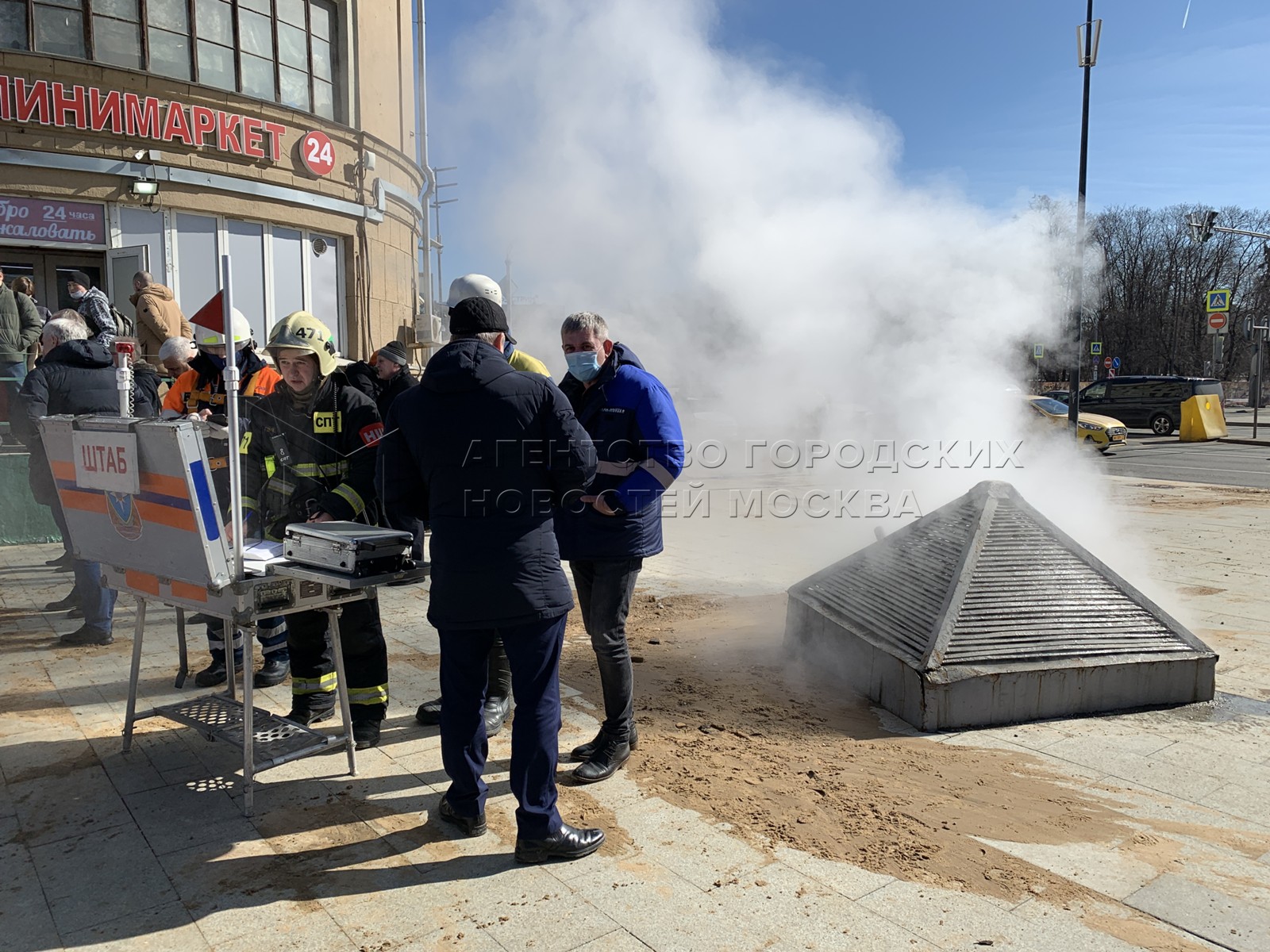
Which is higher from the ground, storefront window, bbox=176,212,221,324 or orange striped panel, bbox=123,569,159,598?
storefront window, bbox=176,212,221,324

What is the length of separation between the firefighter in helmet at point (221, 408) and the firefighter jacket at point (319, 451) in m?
0.71

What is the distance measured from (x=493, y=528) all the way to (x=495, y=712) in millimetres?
1668

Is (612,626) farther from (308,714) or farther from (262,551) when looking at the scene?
(308,714)

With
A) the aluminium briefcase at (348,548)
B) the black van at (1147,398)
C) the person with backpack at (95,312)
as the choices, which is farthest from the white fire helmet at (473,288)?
the black van at (1147,398)

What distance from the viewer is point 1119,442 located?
23.0 m

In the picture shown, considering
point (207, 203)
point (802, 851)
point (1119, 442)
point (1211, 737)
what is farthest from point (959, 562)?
point (1119, 442)

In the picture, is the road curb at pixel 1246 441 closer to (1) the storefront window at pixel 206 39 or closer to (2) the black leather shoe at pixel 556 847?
(1) the storefront window at pixel 206 39

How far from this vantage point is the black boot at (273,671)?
4.81m

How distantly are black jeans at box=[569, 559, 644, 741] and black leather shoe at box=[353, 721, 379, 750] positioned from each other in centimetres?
107

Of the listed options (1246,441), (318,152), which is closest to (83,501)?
(318,152)

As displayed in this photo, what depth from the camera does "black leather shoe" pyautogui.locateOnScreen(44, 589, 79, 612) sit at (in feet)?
20.7

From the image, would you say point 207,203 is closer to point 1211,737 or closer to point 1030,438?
point 1030,438

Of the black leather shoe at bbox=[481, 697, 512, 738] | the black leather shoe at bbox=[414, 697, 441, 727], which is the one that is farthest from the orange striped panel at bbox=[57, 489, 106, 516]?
the black leather shoe at bbox=[481, 697, 512, 738]

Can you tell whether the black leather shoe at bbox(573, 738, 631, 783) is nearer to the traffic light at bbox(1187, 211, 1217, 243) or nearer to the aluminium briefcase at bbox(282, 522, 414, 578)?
the aluminium briefcase at bbox(282, 522, 414, 578)
